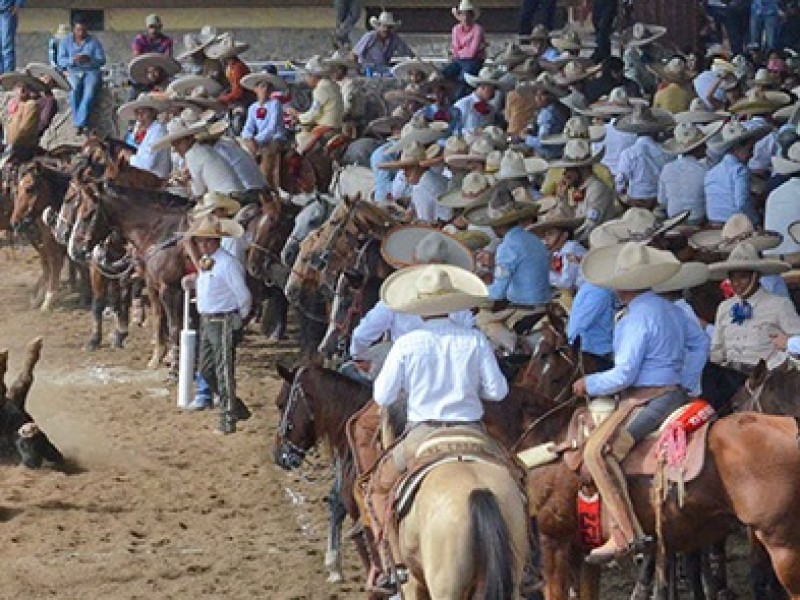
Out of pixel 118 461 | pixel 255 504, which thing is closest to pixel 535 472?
pixel 255 504

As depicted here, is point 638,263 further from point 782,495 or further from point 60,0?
point 60,0

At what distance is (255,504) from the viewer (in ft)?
48.3

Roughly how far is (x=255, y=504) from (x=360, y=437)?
3.10m

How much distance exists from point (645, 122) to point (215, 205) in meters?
4.66

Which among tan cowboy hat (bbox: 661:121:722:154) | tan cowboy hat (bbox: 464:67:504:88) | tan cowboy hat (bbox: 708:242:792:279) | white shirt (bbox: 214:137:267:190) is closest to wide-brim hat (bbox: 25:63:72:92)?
tan cowboy hat (bbox: 464:67:504:88)

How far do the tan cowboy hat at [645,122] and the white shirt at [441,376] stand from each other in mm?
10136

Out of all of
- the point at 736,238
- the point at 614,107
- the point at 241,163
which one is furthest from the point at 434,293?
the point at 614,107

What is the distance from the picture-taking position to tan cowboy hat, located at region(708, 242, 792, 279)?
12938 mm

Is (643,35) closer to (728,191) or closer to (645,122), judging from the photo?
(645,122)

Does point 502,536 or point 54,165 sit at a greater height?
point 502,536

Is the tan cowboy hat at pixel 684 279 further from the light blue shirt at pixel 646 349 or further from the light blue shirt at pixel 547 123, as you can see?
the light blue shirt at pixel 547 123

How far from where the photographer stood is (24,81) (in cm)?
2508

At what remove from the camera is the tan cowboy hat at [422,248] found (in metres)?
13.3

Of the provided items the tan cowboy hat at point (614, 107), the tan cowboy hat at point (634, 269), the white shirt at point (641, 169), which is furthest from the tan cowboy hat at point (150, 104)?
the tan cowboy hat at point (634, 269)
